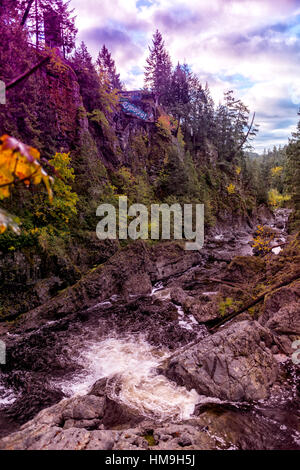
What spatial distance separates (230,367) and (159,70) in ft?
147

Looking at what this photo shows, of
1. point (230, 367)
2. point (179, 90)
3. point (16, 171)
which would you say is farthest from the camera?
point (179, 90)

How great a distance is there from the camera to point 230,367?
7.11 meters

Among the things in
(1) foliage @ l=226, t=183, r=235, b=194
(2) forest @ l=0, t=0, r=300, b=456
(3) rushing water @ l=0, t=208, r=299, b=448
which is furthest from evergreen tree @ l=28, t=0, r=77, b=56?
(1) foliage @ l=226, t=183, r=235, b=194

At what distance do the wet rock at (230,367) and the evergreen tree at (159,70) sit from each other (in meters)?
40.4

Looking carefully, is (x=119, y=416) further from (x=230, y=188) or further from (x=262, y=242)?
(x=230, y=188)

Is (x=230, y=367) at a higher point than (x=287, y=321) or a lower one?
lower

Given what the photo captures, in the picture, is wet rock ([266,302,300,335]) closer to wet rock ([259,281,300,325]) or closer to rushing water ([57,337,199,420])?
wet rock ([259,281,300,325])

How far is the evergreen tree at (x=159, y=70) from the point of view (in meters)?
39.6

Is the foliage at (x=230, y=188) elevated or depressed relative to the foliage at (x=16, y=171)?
elevated

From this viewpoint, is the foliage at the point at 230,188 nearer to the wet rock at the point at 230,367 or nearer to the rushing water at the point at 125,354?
the rushing water at the point at 125,354

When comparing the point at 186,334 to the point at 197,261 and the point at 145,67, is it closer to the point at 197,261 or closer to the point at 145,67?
the point at 197,261

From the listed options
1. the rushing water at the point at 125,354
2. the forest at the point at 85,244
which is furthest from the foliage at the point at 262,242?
the rushing water at the point at 125,354

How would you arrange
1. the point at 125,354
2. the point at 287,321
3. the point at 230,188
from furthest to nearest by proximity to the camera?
the point at 230,188, the point at 125,354, the point at 287,321

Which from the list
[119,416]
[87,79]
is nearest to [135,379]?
[119,416]
